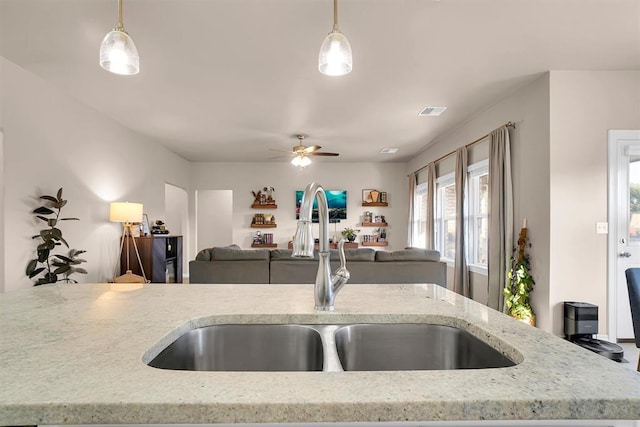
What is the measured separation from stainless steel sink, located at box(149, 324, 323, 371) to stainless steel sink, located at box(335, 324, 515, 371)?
0.11 m

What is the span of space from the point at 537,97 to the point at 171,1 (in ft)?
11.4

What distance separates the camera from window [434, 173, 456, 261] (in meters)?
6.41

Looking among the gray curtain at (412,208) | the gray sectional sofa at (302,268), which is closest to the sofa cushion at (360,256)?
the gray sectional sofa at (302,268)

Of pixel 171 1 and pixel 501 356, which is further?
pixel 171 1

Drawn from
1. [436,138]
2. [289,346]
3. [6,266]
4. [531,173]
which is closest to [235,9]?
A: [289,346]

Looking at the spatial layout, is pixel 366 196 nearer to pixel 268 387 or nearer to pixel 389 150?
pixel 389 150

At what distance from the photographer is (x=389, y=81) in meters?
3.84

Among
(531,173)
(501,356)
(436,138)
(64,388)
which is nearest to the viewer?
(64,388)

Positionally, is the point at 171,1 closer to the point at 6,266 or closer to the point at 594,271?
the point at 6,266

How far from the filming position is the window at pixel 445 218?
6.41m

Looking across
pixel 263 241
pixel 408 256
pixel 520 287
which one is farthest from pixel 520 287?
pixel 263 241

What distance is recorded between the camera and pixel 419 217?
8.05 m

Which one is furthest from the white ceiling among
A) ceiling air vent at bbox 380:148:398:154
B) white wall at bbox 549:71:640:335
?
ceiling air vent at bbox 380:148:398:154

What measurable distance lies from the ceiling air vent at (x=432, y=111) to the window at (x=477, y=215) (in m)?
0.91
